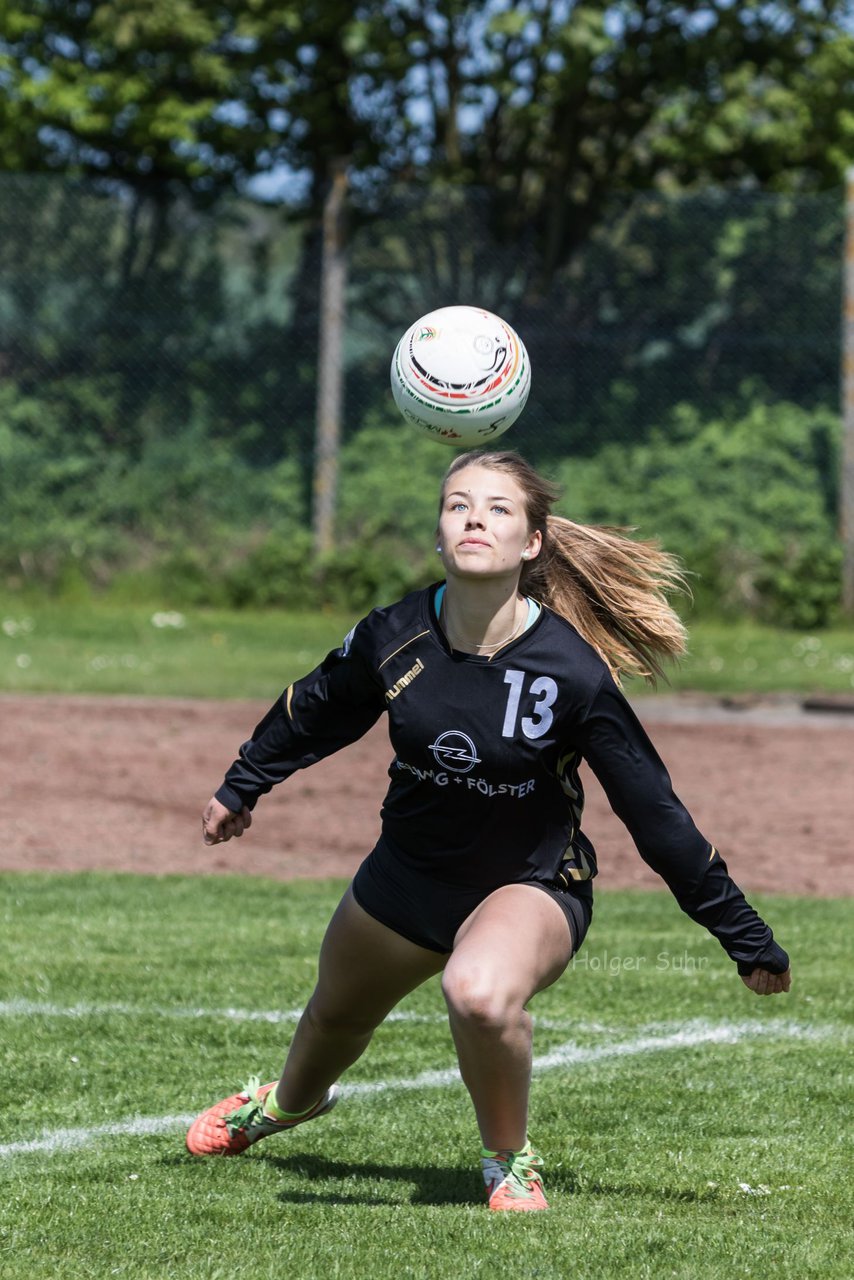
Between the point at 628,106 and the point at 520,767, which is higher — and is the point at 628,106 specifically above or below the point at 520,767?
above

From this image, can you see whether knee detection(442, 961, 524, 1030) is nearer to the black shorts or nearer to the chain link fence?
the black shorts

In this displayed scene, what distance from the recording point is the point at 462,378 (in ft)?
14.2

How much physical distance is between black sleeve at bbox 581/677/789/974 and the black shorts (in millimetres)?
212

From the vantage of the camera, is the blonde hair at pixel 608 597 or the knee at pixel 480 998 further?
the blonde hair at pixel 608 597

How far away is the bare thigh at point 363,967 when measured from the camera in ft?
13.4

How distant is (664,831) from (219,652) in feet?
33.8

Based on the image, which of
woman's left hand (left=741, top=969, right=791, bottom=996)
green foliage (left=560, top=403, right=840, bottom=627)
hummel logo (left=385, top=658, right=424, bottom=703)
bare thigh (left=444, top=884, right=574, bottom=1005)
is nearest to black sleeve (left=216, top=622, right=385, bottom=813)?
hummel logo (left=385, top=658, right=424, bottom=703)

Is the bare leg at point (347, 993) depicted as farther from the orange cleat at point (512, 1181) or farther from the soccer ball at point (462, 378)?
the soccer ball at point (462, 378)

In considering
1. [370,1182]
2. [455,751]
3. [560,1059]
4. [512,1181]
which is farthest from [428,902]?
[560,1059]

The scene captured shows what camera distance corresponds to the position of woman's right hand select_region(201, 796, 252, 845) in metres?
4.18

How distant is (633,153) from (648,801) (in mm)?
14428

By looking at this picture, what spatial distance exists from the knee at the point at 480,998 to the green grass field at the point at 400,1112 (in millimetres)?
425

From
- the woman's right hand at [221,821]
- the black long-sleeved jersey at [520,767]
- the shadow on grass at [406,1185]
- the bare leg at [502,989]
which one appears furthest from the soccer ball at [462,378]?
the shadow on grass at [406,1185]

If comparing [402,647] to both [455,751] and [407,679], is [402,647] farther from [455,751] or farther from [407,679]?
[455,751]
